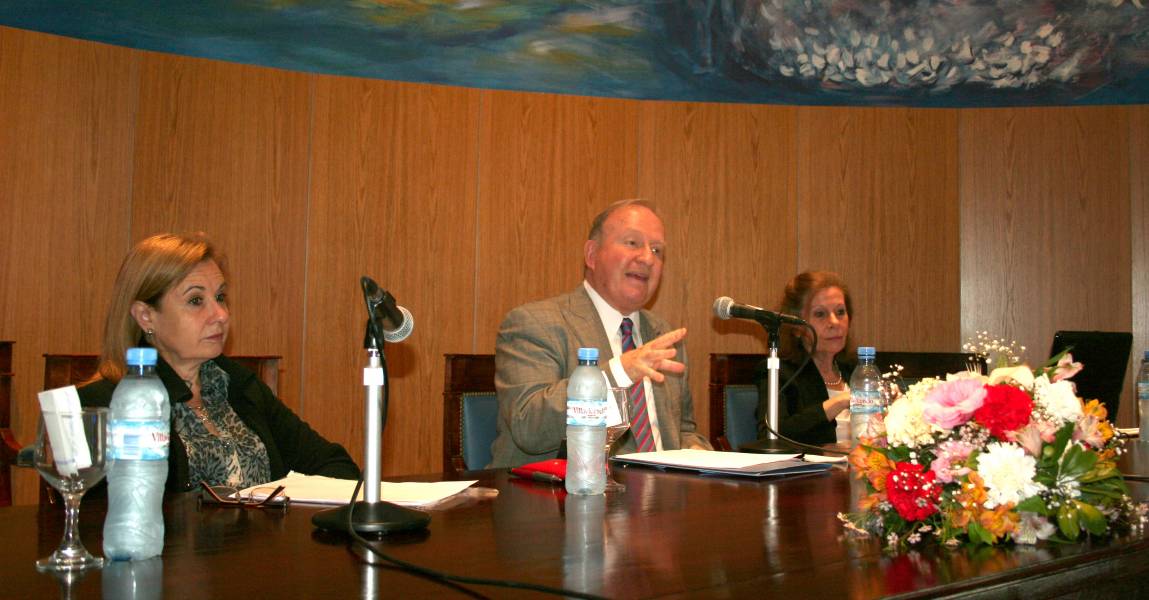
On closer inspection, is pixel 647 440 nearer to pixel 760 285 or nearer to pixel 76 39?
pixel 760 285

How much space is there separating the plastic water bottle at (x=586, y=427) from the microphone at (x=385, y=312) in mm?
438

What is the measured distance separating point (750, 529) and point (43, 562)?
0.93 metres

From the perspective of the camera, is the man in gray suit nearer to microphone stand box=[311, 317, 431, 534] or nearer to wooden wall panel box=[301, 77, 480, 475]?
microphone stand box=[311, 317, 431, 534]

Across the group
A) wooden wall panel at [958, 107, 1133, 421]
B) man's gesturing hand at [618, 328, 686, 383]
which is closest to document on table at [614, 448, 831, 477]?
man's gesturing hand at [618, 328, 686, 383]

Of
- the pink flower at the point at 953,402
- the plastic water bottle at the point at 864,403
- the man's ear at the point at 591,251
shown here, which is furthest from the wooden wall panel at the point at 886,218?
the pink flower at the point at 953,402

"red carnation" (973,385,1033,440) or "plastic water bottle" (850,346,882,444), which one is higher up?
"red carnation" (973,385,1033,440)

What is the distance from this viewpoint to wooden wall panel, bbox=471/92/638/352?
536 cm

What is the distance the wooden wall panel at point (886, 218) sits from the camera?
5660 millimetres

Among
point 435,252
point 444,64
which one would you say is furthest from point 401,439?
point 444,64

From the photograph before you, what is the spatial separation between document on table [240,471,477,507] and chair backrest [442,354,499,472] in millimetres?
858

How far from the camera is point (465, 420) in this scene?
2766 mm

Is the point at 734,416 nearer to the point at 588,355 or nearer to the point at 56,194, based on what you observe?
the point at 588,355

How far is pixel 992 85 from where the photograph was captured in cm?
594

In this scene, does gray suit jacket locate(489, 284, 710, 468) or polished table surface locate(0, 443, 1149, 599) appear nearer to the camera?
polished table surface locate(0, 443, 1149, 599)
